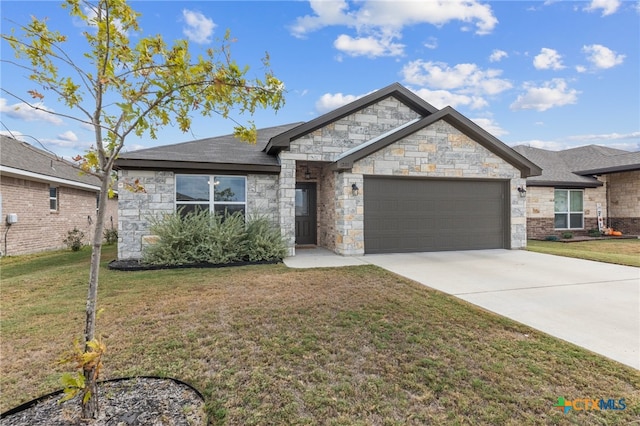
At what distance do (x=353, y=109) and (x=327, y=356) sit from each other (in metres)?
8.50

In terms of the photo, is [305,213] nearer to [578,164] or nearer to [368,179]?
[368,179]

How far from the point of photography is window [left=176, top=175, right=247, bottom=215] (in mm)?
9117

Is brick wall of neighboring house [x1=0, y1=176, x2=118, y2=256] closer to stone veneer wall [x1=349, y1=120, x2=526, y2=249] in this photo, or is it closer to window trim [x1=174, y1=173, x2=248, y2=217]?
window trim [x1=174, y1=173, x2=248, y2=217]

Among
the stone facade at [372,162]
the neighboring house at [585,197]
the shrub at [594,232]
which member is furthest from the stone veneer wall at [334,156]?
the shrub at [594,232]

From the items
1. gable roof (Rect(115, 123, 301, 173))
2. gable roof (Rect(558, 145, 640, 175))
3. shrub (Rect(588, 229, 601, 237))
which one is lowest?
shrub (Rect(588, 229, 601, 237))

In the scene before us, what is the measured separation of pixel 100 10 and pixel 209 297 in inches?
163

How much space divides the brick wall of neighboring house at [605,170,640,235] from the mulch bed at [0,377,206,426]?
795 inches

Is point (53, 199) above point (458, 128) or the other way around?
the other way around

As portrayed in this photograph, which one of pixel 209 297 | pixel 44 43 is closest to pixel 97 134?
pixel 44 43

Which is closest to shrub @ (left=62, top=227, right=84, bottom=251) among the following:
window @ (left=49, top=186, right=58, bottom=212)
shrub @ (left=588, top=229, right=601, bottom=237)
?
window @ (left=49, top=186, right=58, bottom=212)

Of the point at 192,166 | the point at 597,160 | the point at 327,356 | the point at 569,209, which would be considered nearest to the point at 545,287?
the point at 327,356

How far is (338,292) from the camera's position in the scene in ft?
17.6

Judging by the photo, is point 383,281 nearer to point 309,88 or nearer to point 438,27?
point 438,27

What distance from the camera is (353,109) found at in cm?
1004
